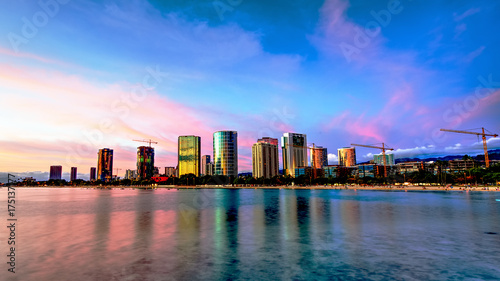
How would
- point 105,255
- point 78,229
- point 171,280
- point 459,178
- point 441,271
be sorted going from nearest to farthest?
1. point 171,280
2. point 441,271
3. point 105,255
4. point 78,229
5. point 459,178

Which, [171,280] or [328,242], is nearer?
[171,280]

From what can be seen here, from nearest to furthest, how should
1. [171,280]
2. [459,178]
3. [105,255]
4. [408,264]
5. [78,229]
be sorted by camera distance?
[171,280], [408,264], [105,255], [78,229], [459,178]

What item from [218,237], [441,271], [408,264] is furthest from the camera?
[218,237]

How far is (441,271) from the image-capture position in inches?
786

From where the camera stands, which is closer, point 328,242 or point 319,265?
point 319,265

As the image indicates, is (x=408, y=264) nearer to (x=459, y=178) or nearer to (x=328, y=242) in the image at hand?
(x=328, y=242)

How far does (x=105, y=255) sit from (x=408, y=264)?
82.1 feet

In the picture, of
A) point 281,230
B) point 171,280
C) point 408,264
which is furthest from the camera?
point 281,230

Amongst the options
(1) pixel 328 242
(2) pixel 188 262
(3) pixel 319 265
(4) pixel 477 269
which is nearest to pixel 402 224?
(1) pixel 328 242

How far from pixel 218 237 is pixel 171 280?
1485 cm

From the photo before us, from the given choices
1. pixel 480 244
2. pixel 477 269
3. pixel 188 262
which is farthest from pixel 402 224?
pixel 188 262

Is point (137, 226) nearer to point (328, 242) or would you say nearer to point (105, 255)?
point (105, 255)

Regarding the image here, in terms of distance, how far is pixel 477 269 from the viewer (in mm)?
20453

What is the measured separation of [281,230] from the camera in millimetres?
37750
